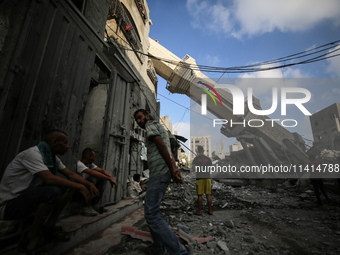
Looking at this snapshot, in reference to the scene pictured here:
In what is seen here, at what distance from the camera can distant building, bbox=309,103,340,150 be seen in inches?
1102

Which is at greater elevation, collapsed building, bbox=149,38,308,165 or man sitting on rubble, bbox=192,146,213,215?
collapsed building, bbox=149,38,308,165

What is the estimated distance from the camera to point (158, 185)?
184cm

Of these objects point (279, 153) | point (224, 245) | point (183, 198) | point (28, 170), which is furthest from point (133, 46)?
point (279, 153)

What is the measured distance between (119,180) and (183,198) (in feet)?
9.33

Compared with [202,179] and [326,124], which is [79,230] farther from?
[326,124]

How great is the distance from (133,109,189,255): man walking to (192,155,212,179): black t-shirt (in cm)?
274

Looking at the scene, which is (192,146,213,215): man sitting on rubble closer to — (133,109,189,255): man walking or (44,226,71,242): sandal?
(133,109,189,255): man walking

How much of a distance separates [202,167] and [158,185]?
10.1ft

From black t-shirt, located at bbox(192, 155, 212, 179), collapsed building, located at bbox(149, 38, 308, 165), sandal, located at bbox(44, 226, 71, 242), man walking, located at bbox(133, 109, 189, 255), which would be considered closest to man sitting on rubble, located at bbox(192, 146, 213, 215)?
black t-shirt, located at bbox(192, 155, 212, 179)

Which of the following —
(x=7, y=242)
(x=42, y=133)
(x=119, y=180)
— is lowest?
(x=7, y=242)

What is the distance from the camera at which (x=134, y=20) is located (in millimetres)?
8945

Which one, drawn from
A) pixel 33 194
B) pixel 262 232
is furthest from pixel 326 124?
pixel 33 194

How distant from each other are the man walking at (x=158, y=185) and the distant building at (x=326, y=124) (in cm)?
3528

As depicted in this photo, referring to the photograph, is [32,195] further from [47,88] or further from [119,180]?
[119,180]
